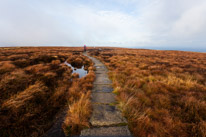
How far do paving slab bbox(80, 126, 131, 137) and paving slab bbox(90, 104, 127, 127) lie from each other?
131 millimetres

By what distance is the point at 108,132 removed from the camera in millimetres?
2020

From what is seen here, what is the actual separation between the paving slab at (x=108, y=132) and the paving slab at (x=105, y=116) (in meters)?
0.13

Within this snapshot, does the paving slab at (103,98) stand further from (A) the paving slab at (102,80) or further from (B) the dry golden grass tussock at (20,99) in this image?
(B) the dry golden grass tussock at (20,99)

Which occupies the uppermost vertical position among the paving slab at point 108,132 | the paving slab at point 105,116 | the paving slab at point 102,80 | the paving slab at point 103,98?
the paving slab at point 102,80

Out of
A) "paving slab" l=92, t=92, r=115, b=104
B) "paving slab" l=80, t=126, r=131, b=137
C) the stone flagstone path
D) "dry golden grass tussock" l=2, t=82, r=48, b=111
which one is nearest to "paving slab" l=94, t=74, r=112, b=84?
"paving slab" l=92, t=92, r=115, b=104

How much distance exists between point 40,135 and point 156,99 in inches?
173

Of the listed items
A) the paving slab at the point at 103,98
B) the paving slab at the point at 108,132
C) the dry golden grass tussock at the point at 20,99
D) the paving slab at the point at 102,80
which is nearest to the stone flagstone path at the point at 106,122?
the paving slab at the point at 108,132

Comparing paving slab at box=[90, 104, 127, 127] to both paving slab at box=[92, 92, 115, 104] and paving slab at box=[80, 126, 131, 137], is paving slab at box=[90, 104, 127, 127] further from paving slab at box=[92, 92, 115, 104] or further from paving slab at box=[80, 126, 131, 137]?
paving slab at box=[92, 92, 115, 104]

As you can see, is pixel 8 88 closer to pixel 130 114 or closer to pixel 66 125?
pixel 66 125

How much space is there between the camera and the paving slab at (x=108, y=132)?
1.96m

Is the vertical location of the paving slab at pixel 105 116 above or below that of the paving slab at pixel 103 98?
below

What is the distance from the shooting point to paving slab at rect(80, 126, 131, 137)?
1.96 metres

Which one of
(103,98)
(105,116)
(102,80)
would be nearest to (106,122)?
(105,116)

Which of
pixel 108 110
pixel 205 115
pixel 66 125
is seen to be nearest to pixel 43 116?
pixel 66 125
